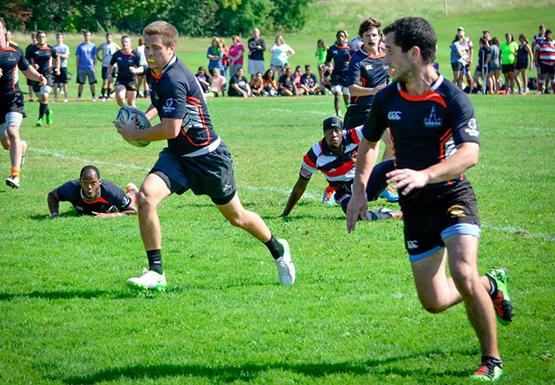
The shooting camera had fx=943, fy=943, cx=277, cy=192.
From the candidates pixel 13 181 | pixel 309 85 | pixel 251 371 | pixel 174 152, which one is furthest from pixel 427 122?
pixel 309 85

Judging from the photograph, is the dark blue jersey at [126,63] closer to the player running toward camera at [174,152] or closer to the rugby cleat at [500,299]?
the player running toward camera at [174,152]

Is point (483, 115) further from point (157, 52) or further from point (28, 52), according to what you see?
point (157, 52)

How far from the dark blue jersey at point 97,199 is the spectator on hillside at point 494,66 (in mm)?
26689

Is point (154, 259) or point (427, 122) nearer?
point (427, 122)

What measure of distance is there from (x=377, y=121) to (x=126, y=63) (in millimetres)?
20024

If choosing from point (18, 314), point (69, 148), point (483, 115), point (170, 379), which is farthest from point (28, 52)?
point (170, 379)

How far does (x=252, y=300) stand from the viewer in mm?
7742

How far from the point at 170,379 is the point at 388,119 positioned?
83.6 inches

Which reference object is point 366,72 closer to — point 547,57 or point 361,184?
point 361,184

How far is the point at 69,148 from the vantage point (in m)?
19.2

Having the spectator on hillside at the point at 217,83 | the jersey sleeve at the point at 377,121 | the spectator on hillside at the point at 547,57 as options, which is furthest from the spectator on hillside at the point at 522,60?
the jersey sleeve at the point at 377,121

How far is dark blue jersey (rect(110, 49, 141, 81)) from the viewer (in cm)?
2531

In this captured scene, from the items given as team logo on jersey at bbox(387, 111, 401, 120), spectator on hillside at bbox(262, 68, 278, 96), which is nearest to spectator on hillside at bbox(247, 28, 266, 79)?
spectator on hillside at bbox(262, 68, 278, 96)

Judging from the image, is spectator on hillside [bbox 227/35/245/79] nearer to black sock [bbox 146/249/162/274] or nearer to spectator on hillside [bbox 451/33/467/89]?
spectator on hillside [bbox 451/33/467/89]
